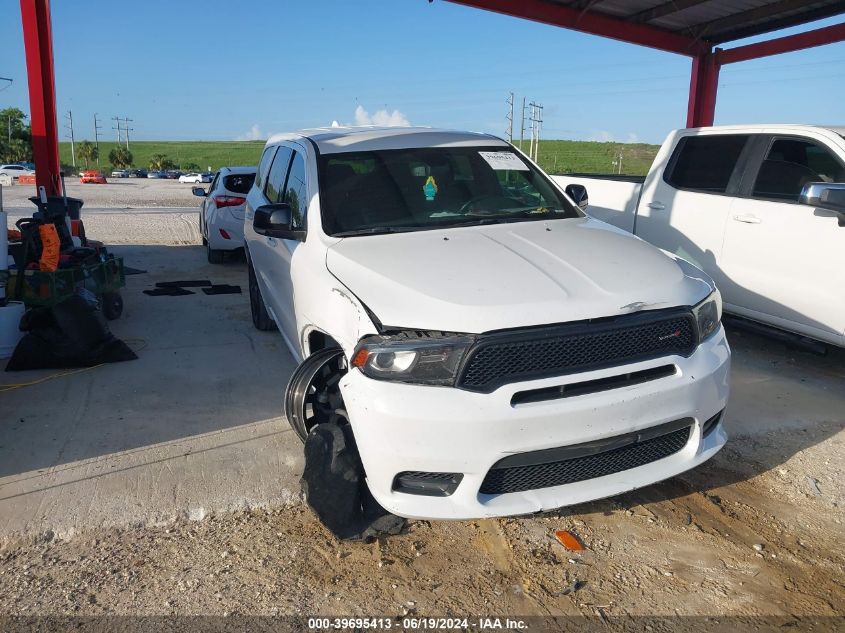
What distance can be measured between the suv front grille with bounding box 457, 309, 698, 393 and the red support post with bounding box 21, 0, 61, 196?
777 cm

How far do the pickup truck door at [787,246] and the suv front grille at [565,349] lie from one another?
2773 mm

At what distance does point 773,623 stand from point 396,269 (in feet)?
7.09

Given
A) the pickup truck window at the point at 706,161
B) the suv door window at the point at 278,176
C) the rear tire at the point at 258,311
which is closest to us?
the suv door window at the point at 278,176

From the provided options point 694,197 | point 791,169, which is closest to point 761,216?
point 791,169

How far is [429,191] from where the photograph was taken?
4438 mm

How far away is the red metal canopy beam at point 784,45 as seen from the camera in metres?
11.2

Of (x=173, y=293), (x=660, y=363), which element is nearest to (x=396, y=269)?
(x=660, y=363)

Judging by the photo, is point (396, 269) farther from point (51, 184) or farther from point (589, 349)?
point (51, 184)

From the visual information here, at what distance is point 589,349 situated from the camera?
2.97 meters

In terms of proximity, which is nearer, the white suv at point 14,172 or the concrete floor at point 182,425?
the concrete floor at point 182,425

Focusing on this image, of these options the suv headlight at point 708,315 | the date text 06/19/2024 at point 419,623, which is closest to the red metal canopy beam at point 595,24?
the suv headlight at point 708,315

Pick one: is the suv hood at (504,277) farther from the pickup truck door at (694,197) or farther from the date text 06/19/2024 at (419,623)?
the pickup truck door at (694,197)

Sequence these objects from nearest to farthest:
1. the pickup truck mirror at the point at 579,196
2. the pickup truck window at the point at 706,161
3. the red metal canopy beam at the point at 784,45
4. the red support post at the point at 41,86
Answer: the pickup truck mirror at the point at 579,196, the pickup truck window at the point at 706,161, the red support post at the point at 41,86, the red metal canopy beam at the point at 784,45

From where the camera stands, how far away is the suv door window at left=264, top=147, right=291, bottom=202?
5.48 m
